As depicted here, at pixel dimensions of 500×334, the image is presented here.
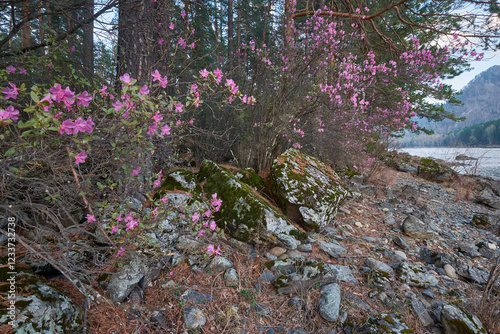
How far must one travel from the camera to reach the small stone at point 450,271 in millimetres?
2729

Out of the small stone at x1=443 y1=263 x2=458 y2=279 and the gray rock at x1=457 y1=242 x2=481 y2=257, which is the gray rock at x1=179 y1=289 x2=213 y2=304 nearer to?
the small stone at x1=443 y1=263 x2=458 y2=279

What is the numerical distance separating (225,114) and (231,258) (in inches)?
145

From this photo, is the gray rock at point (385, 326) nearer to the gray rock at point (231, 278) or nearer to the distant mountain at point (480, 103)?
the gray rock at point (231, 278)

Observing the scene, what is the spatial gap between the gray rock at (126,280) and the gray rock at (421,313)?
A: 2.58 meters

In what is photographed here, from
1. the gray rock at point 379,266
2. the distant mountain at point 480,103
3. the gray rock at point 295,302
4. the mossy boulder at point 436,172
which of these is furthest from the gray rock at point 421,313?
the distant mountain at point 480,103

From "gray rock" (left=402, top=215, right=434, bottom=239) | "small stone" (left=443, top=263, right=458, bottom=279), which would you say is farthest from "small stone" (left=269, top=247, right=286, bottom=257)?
"gray rock" (left=402, top=215, right=434, bottom=239)

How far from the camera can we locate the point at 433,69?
239 inches

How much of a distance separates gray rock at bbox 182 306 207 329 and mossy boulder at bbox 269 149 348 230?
6.24 feet

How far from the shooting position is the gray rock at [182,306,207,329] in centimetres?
175

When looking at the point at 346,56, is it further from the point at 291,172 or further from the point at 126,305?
the point at 126,305

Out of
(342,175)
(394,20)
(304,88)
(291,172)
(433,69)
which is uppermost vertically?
(394,20)

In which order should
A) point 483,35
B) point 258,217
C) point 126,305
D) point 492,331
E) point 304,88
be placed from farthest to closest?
point 304,88, point 483,35, point 258,217, point 492,331, point 126,305

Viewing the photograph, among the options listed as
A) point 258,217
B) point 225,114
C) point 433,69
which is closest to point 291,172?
point 258,217

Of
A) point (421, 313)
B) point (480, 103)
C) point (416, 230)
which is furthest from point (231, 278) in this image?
point (480, 103)
